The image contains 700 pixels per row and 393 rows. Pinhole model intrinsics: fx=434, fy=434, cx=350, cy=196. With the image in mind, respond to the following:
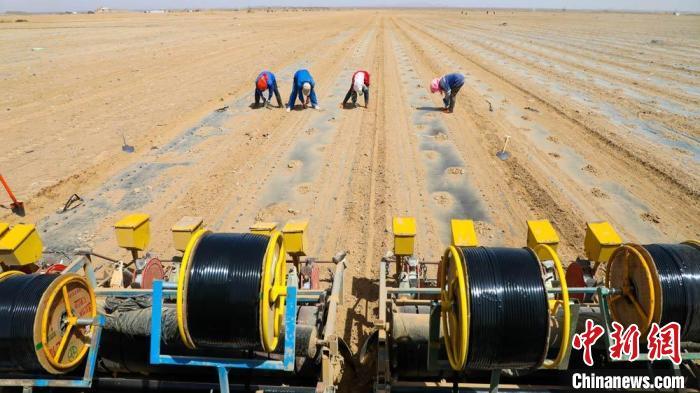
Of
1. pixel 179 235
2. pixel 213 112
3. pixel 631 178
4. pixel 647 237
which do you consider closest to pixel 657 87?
pixel 631 178

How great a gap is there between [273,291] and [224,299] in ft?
1.24

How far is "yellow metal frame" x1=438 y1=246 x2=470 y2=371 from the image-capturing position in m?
3.04

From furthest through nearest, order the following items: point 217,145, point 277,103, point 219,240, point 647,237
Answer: point 277,103 → point 217,145 → point 647,237 → point 219,240

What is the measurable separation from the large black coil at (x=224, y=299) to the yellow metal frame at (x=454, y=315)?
1474mm

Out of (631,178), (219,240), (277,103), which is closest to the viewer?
(219,240)

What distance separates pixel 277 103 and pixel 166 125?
404 cm

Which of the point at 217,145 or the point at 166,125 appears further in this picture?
the point at 166,125

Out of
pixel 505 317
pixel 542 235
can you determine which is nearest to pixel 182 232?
pixel 505 317

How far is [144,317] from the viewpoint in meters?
3.97

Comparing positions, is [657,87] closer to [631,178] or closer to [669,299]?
[631,178]

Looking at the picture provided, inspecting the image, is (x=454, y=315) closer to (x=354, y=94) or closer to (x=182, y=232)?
(x=182, y=232)

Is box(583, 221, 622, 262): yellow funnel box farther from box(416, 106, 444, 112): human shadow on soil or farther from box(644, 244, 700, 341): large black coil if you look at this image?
box(416, 106, 444, 112): human shadow on soil

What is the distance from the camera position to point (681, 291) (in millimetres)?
3352

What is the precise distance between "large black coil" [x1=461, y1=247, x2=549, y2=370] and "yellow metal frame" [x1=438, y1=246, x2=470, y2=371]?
0.07m
